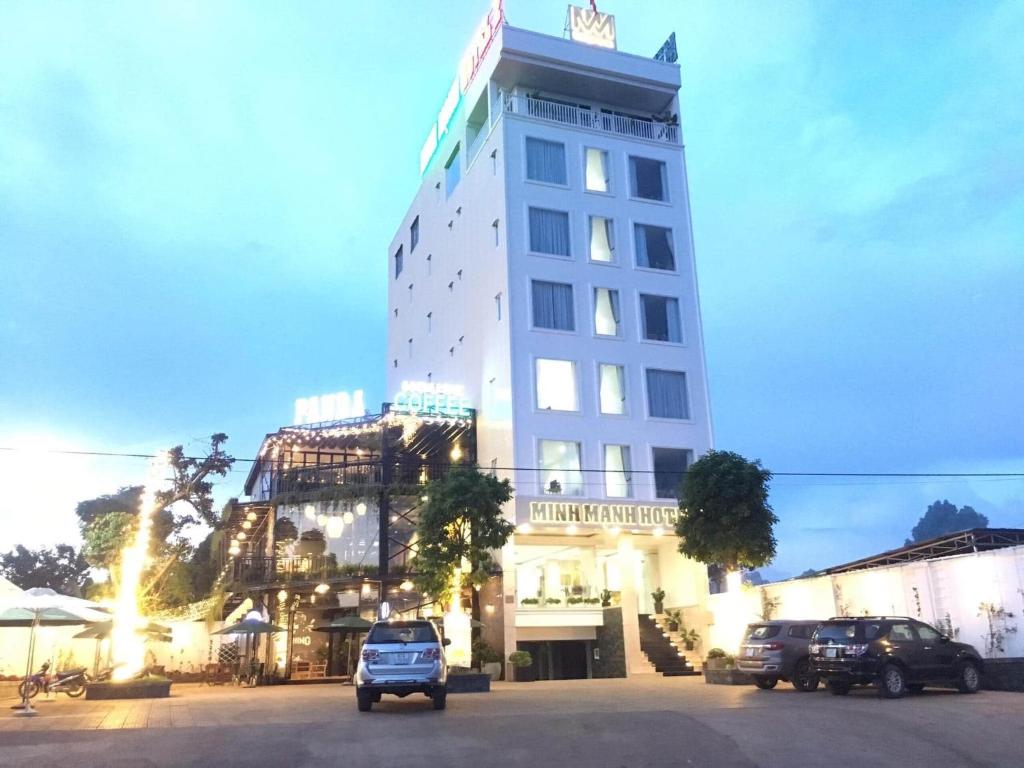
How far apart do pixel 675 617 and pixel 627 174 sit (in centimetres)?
1858

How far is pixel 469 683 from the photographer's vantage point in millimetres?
22203

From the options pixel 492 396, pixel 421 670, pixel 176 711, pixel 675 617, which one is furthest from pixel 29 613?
pixel 675 617

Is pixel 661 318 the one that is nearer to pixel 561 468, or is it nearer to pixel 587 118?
pixel 561 468

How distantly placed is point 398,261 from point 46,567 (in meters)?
35.0

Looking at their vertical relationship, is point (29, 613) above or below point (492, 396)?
below

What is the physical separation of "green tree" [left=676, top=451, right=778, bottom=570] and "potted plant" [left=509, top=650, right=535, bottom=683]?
6.89 m

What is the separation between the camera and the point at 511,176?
117 feet

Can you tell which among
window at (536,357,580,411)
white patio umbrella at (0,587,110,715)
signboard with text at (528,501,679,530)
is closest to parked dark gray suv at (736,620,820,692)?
signboard with text at (528,501,679,530)

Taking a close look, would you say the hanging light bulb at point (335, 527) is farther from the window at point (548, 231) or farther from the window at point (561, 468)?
the window at point (548, 231)

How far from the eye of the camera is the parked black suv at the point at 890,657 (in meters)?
17.0

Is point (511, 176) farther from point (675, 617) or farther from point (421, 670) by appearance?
point (421, 670)

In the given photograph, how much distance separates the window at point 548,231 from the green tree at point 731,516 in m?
12.7

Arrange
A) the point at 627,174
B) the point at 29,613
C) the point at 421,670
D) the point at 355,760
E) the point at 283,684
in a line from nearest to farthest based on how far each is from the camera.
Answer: the point at 355,760 < the point at 421,670 < the point at 29,613 < the point at 283,684 < the point at 627,174

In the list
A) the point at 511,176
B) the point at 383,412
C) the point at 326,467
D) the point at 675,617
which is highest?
the point at 511,176
